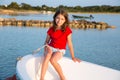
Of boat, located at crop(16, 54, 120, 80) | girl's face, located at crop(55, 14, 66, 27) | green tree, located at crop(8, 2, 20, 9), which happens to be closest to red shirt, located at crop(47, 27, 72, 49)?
girl's face, located at crop(55, 14, 66, 27)

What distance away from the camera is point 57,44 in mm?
5234

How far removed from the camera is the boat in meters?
5.14

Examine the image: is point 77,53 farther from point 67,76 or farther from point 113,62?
point 67,76

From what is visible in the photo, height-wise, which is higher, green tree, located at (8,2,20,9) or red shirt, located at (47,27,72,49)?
red shirt, located at (47,27,72,49)

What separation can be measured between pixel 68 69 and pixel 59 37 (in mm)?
582

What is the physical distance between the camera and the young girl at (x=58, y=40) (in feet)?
16.9

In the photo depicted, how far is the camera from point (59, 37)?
518 cm

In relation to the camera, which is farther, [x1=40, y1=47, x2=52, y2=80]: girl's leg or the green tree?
the green tree

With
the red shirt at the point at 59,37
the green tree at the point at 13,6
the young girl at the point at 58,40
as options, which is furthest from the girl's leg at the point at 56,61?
the green tree at the point at 13,6

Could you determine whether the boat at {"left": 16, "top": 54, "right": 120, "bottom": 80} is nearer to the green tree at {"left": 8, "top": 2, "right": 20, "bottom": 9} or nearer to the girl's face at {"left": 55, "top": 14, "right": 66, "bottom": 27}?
the girl's face at {"left": 55, "top": 14, "right": 66, "bottom": 27}

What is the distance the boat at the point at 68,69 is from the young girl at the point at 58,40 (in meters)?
0.19

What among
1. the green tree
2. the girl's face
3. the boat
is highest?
the girl's face

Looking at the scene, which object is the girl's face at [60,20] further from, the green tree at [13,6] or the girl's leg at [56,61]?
the green tree at [13,6]

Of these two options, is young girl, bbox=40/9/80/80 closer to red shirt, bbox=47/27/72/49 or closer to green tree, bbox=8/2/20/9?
red shirt, bbox=47/27/72/49
